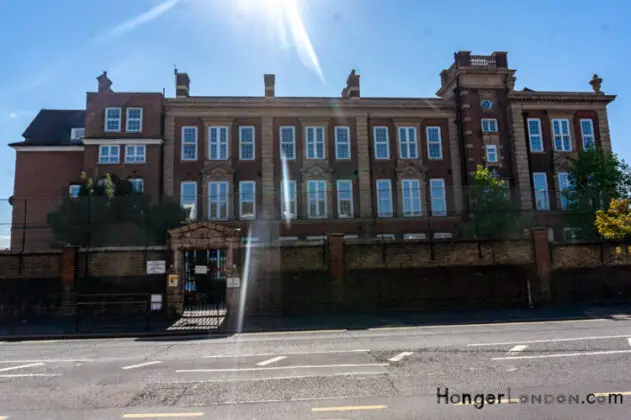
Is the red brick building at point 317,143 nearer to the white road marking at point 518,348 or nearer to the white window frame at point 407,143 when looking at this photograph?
the white window frame at point 407,143

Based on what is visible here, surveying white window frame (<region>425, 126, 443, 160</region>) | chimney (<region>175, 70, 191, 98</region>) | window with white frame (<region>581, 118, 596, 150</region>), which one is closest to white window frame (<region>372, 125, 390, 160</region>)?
white window frame (<region>425, 126, 443, 160</region>)

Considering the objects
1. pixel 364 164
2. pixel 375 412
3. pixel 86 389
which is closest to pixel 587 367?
pixel 375 412

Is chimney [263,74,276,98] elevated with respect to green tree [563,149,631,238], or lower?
elevated

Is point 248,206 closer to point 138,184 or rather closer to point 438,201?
point 138,184

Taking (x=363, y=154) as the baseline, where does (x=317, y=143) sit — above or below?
above

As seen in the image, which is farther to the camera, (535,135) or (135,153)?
(535,135)

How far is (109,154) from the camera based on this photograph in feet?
102

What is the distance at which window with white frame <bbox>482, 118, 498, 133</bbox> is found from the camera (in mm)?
34281

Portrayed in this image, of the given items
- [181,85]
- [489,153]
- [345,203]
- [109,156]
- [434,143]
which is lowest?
[345,203]

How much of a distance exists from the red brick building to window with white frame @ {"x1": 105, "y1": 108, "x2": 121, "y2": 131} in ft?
0.29

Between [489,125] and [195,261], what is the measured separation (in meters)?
26.2

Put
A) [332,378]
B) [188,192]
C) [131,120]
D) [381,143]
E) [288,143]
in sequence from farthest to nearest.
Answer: [381,143], [288,143], [131,120], [188,192], [332,378]

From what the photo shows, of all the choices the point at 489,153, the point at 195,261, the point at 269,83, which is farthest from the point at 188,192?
the point at 489,153

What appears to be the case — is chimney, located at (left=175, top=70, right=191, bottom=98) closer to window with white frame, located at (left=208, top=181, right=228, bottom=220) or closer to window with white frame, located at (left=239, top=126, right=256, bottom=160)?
window with white frame, located at (left=239, top=126, right=256, bottom=160)
